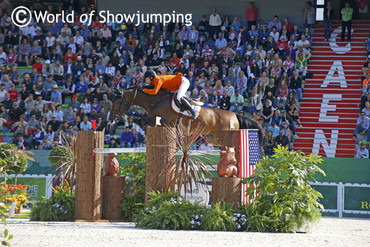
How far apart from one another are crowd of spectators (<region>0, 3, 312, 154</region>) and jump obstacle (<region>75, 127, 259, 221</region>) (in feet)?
23.4

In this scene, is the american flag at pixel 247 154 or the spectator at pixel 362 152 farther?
the spectator at pixel 362 152

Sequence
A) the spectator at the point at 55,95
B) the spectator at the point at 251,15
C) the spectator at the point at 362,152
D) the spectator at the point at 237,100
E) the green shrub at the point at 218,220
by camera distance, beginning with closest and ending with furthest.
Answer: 1. the green shrub at the point at 218,220
2. the spectator at the point at 362,152
3. the spectator at the point at 237,100
4. the spectator at the point at 55,95
5. the spectator at the point at 251,15

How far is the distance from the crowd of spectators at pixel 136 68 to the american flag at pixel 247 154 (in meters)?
6.82

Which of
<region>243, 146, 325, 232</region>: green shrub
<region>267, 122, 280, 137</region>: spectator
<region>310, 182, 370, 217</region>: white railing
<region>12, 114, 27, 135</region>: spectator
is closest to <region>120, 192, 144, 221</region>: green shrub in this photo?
<region>243, 146, 325, 232</region>: green shrub

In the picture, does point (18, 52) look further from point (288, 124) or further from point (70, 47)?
point (288, 124)

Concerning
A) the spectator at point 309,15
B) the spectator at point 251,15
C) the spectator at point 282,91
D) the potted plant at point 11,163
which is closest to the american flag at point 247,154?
the potted plant at point 11,163

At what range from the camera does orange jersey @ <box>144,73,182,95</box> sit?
1273cm

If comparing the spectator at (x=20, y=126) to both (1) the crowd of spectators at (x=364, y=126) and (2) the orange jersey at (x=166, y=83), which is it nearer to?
(2) the orange jersey at (x=166, y=83)

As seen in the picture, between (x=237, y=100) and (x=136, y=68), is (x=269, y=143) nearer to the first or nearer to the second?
(x=237, y=100)

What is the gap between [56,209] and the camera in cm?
1063

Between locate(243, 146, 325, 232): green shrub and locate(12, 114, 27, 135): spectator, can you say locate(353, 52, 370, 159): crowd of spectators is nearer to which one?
locate(243, 146, 325, 232): green shrub

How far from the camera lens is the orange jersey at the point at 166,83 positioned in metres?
12.7

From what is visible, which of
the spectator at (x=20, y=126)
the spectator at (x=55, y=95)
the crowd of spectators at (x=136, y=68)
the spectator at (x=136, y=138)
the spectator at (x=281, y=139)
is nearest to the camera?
the spectator at (x=281, y=139)

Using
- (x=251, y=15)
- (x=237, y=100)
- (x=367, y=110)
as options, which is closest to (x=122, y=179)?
(x=237, y=100)
